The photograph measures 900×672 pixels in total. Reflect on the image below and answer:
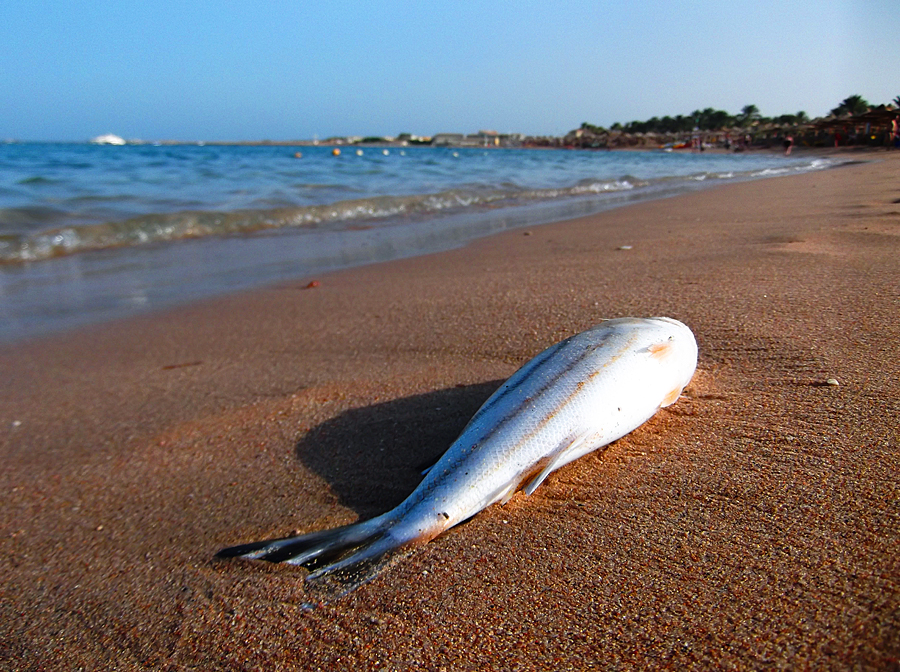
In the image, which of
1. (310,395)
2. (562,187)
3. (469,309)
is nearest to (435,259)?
(469,309)

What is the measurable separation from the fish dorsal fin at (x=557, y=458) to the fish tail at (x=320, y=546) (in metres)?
0.45

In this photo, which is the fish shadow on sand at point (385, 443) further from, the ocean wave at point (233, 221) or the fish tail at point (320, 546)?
the ocean wave at point (233, 221)

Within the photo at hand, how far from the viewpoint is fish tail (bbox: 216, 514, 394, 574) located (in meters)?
1.70

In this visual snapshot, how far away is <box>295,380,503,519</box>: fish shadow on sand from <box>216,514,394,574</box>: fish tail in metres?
0.22

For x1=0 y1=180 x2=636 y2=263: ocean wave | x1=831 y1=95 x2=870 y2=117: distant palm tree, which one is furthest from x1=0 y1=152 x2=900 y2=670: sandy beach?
x1=831 y1=95 x2=870 y2=117: distant palm tree

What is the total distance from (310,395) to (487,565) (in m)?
1.55

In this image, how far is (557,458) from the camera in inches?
75.0

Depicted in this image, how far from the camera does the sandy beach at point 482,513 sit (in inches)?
54.5

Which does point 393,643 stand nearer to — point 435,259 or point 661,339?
point 661,339

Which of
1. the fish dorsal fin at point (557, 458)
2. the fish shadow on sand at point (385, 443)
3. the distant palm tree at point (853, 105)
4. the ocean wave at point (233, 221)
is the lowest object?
the fish shadow on sand at point (385, 443)

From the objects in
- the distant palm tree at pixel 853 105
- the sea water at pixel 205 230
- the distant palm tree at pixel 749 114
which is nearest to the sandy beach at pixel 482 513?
the sea water at pixel 205 230

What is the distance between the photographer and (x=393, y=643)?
1.43 m

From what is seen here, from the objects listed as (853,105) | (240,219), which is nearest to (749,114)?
(853,105)

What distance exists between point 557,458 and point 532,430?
12cm
